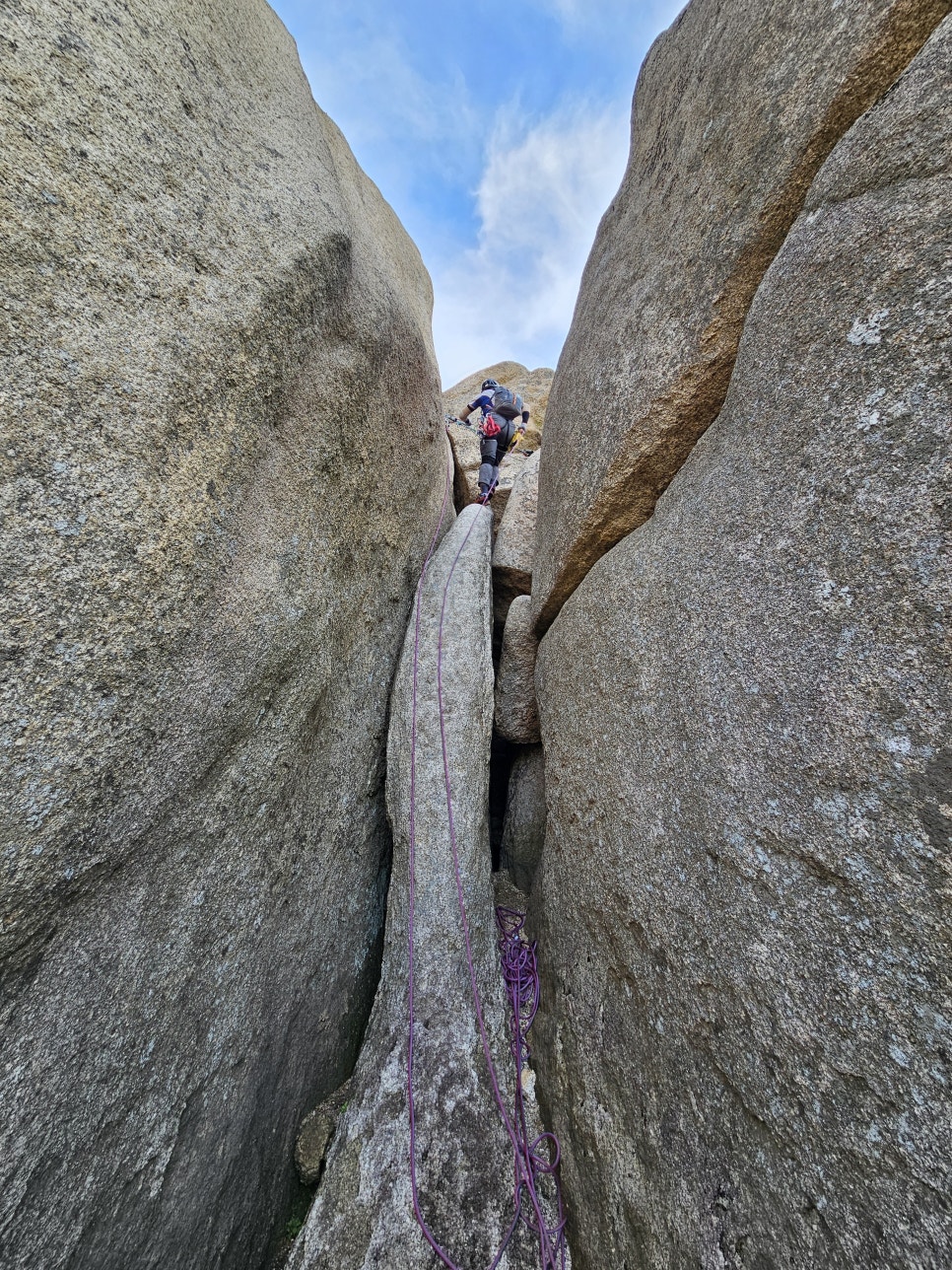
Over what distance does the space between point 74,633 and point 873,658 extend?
291cm

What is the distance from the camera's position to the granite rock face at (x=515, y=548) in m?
6.07

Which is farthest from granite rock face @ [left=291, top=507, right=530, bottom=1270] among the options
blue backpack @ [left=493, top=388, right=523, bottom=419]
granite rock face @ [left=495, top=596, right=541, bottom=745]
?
blue backpack @ [left=493, top=388, right=523, bottom=419]

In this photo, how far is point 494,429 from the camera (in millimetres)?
8211

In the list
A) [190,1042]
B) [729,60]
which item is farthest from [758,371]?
[190,1042]

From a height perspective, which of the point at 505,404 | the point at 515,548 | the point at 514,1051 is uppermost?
the point at 505,404

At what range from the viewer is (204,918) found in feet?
7.97

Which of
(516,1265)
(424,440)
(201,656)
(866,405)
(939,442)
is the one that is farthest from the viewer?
(424,440)

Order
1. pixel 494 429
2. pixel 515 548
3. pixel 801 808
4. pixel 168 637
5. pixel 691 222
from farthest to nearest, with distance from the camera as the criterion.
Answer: pixel 494 429 → pixel 515 548 → pixel 691 222 → pixel 168 637 → pixel 801 808

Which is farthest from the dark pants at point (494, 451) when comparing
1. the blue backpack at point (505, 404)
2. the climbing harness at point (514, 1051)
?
the climbing harness at point (514, 1051)

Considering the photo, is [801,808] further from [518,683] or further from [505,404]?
[505,404]

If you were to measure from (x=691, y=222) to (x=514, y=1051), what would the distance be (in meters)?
5.26

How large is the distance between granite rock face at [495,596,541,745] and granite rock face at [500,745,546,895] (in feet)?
0.80

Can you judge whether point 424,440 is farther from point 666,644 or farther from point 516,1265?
point 516,1265

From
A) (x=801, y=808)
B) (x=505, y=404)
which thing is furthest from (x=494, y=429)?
(x=801, y=808)
